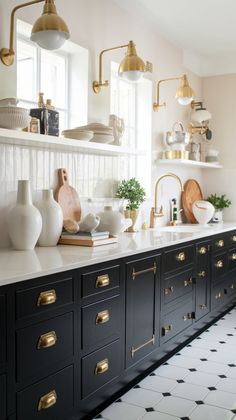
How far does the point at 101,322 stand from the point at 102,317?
26mm

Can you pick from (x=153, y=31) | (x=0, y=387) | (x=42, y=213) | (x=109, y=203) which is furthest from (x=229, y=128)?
(x=0, y=387)

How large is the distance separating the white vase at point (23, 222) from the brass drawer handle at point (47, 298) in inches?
23.7

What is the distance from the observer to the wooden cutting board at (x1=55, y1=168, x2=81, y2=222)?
123 inches

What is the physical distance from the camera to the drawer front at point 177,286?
3.16 meters

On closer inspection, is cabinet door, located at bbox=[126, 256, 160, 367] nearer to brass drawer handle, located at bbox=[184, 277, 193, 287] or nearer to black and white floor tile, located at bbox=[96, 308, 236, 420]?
black and white floor tile, located at bbox=[96, 308, 236, 420]

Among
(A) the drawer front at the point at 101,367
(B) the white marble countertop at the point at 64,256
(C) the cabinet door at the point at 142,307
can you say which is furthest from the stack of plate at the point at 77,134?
(A) the drawer front at the point at 101,367

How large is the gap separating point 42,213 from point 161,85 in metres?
2.26

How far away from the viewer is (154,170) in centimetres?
442

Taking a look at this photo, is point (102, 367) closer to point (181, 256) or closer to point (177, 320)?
point (177, 320)

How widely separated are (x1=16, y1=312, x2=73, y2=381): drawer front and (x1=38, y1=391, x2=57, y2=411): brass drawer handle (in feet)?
0.41

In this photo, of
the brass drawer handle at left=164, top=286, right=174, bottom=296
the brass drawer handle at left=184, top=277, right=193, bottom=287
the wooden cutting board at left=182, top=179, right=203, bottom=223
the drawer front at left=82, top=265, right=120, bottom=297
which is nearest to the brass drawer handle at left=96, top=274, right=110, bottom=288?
the drawer front at left=82, top=265, right=120, bottom=297

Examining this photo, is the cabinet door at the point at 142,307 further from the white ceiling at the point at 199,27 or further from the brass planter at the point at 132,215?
the white ceiling at the point at 199,27

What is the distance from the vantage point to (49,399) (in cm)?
205

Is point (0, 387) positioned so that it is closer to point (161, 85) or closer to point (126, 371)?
point (126, 371)
